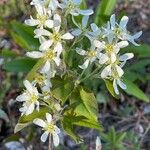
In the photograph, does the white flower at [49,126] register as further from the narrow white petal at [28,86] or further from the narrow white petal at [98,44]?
the narrow white petal at [98,44]

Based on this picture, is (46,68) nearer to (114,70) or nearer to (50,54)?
(50,54)

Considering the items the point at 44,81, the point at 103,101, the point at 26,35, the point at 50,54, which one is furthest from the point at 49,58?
the point at 103,101

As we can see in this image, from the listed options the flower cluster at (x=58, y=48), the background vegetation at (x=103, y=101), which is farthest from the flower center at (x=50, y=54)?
the background vegetation at (x=103, y=101)

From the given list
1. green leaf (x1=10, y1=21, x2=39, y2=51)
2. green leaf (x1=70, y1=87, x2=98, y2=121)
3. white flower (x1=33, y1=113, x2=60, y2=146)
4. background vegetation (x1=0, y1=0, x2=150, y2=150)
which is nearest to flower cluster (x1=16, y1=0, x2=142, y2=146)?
white flower (x1=33, y1=113, x2=60, y2=146)

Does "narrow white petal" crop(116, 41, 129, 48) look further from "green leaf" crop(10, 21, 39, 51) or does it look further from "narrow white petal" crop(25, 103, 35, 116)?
"green leaf" crop(10, 21, 39, 51)

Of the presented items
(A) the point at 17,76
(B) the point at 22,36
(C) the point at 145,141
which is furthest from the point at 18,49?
(C) the point at 145,141

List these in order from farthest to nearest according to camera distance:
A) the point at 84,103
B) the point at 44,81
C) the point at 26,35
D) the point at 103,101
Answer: the point at 103,101
the point at 26,35
the point at 84,103
the point at 44,81
